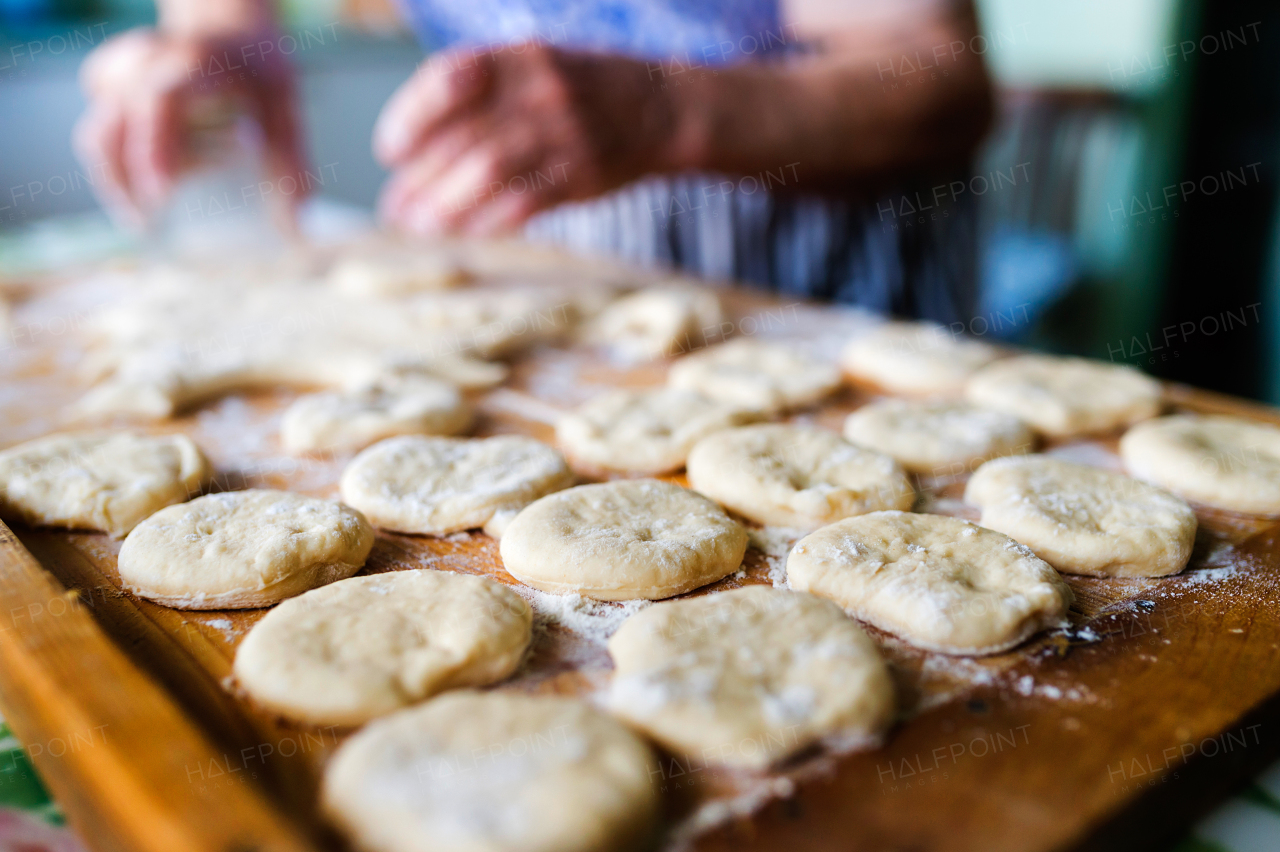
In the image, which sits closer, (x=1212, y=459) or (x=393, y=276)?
(x=1212, y=459)

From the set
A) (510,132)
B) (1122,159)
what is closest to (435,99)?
(510,132)

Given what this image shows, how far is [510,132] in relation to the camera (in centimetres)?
180

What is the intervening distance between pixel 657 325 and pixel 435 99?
2.02ft

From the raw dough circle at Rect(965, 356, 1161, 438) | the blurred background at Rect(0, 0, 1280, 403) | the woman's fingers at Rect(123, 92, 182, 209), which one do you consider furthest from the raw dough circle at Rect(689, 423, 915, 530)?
the blurred background at Rect(0, 0, 1280, 403)

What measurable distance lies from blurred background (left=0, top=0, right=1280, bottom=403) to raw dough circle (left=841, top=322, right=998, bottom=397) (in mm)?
2352

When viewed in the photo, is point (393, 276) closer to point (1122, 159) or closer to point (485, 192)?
point (485, 192)

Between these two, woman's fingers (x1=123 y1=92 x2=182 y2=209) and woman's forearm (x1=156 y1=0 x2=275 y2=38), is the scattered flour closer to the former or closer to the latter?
woman's fingers (x1=123 y1=92 x2=182 y2=209)

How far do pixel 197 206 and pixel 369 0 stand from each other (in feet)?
11.4

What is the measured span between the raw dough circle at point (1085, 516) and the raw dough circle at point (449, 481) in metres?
0.57

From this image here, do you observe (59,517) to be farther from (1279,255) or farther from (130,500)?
(1279,255)

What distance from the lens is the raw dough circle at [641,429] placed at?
1.35 metres

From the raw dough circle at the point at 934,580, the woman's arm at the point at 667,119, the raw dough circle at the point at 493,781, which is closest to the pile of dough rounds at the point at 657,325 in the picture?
the woman's arm at the point at 667,119

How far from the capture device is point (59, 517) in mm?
1152

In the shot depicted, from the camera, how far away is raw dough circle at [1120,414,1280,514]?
3.92ft
